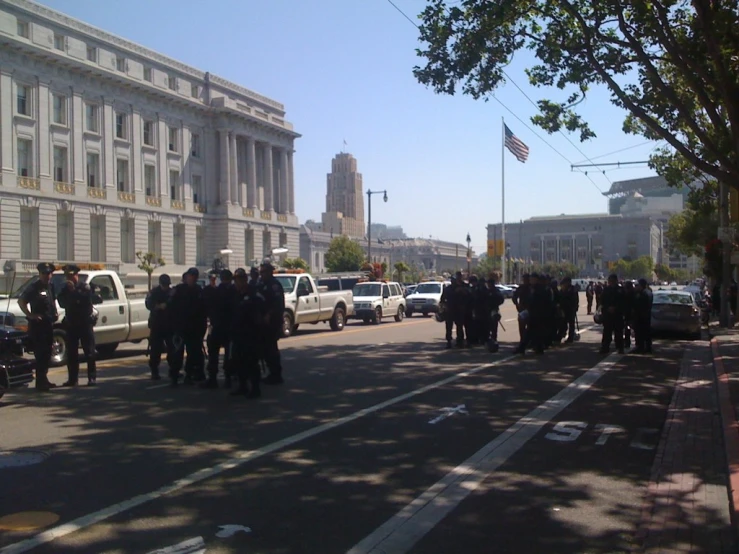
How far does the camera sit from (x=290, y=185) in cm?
8531

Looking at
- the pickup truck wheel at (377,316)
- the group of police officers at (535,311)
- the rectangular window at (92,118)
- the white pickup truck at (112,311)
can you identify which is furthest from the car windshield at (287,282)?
the rectangular window at (92,118)

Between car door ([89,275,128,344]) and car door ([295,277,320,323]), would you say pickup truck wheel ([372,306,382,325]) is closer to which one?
car door ([295,277,320,323])

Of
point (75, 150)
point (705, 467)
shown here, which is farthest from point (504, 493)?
point (75, 150)

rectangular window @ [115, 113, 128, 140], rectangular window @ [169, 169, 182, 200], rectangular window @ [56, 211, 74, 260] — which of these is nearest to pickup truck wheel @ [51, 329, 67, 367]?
rectangular window @ [56, 211, 74, 260]

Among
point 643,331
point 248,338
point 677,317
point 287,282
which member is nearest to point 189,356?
point 248,338

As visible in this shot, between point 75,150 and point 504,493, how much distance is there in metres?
55.6

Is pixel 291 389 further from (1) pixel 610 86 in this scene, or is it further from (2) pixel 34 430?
(1) pixel 610 86

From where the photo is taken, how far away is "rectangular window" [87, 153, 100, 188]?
5831cm

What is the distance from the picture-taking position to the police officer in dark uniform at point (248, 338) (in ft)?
36.0

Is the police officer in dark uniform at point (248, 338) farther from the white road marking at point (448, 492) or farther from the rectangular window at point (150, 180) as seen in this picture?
the rectangular window at point (150, 180)

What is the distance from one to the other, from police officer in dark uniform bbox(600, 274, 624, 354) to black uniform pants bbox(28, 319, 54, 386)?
1201 cm

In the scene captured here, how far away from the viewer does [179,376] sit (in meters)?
12.7

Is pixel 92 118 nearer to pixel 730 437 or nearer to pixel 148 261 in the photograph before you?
pixel 148 261

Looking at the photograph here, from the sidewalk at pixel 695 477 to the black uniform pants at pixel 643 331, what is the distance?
5.03m
